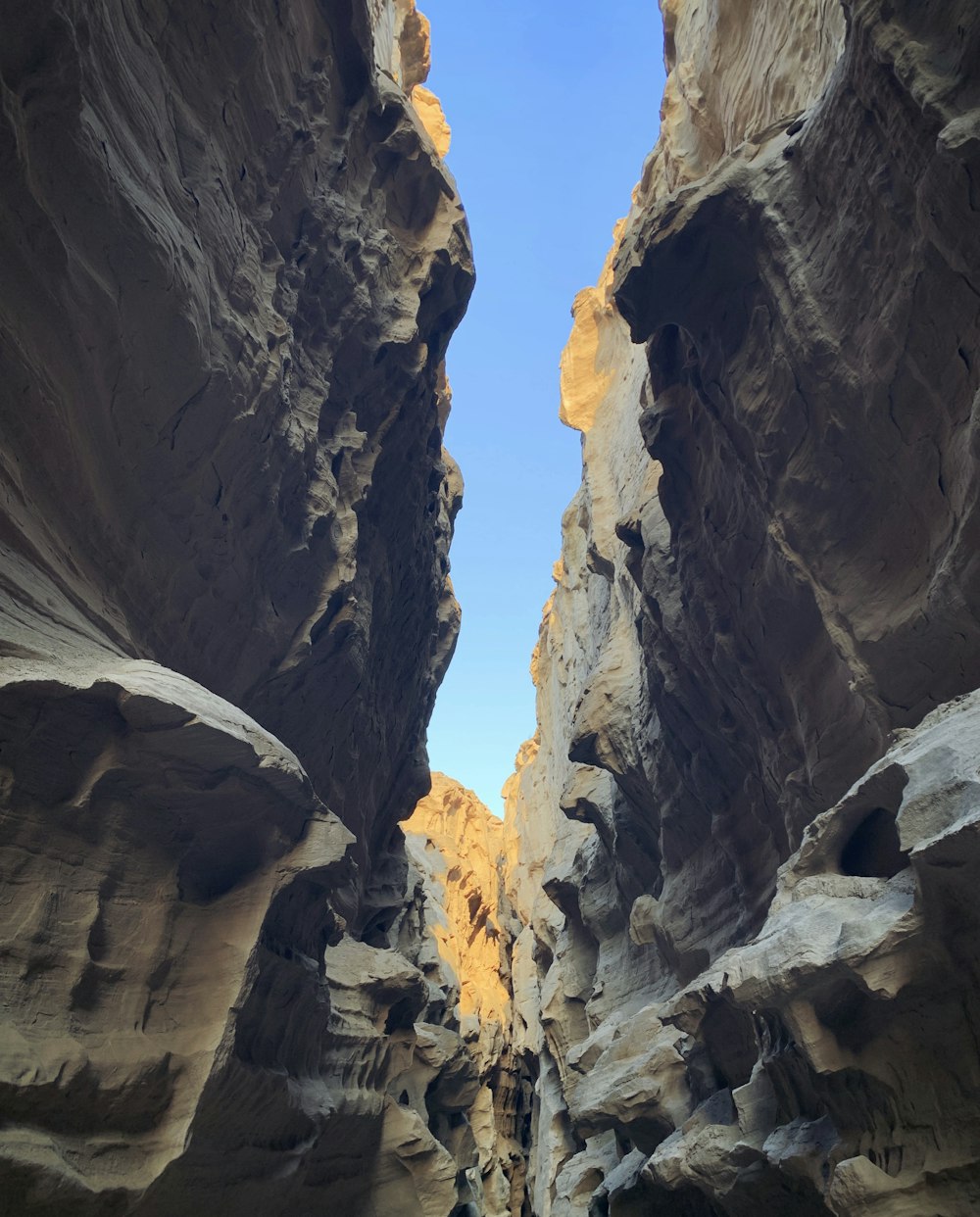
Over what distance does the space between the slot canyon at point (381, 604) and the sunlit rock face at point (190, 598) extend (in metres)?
0.05

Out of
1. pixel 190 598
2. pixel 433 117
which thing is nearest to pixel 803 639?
pixel 190 598

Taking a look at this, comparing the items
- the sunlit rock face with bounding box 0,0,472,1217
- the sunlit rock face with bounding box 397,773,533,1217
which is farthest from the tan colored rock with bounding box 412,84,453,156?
the sunlit rock face with bounding box 397,773,533,1217

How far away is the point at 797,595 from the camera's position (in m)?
11.2

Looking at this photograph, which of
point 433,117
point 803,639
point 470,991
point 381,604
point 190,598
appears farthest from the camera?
point 470,991

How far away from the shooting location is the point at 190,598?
437 inches

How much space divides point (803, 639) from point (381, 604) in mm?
8848

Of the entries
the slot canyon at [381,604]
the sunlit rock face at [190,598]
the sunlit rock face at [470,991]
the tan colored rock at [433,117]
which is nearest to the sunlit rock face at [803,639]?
the slot canyon at [381,604]

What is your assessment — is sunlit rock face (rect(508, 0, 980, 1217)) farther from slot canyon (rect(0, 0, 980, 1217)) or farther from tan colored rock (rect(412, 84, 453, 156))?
tan colored rock (rect(412, 84, 453, 156))

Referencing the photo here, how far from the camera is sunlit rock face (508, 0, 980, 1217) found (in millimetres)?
6691

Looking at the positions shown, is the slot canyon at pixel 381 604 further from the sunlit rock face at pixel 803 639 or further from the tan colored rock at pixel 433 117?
the tan colored rock at pixel 433 117

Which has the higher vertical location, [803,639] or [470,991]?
[470,991]

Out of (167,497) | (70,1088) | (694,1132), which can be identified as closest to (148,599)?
(167,497)

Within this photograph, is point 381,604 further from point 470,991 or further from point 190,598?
point 470,991

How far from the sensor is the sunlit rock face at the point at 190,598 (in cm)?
725
